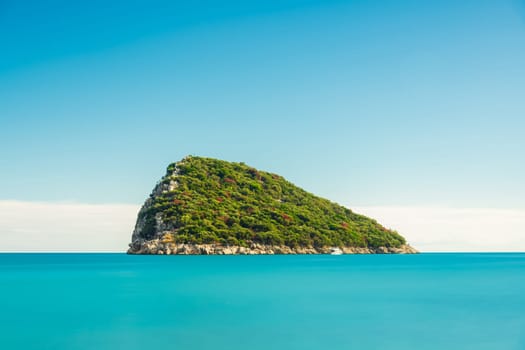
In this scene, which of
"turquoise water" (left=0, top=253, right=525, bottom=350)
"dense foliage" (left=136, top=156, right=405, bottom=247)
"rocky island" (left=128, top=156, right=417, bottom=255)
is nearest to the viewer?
"turquoise water" (left=0, top=253, right=525, bottom=350)

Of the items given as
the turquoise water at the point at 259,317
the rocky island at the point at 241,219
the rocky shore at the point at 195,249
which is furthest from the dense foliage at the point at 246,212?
the turquoise water at the point at 259,317

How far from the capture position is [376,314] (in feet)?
92.0

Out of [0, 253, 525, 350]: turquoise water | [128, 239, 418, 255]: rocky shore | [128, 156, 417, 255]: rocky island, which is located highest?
[128, 156, 417, 255]: rocky island

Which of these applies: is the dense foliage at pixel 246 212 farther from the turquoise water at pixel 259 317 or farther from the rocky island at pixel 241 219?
the turquoise water at pixel 259 317

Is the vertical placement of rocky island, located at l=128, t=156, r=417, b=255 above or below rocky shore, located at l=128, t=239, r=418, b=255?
above

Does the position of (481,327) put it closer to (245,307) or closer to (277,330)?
(277,330)

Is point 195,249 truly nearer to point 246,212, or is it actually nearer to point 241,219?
point 241,219

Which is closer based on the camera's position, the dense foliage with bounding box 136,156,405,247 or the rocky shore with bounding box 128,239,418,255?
the rocky shore with bounding box 128,239,418,255

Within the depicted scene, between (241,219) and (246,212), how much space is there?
5099mm

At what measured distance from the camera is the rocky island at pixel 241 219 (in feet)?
349

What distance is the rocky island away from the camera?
106312 millimetres

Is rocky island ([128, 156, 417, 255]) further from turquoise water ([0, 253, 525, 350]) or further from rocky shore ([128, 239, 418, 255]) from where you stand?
turquoise water ([0, 253, 525, 350])

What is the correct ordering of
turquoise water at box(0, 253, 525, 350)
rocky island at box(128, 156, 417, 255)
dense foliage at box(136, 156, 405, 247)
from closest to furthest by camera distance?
turquoise water at box(0, 253, 525, 350), rocky island at box(128, 156, 417, 255), dense foliage at box(136, 156, 405, 247)

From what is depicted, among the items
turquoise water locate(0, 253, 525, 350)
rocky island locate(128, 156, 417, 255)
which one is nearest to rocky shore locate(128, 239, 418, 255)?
rocky island locate(128, 156, 417, 255)
